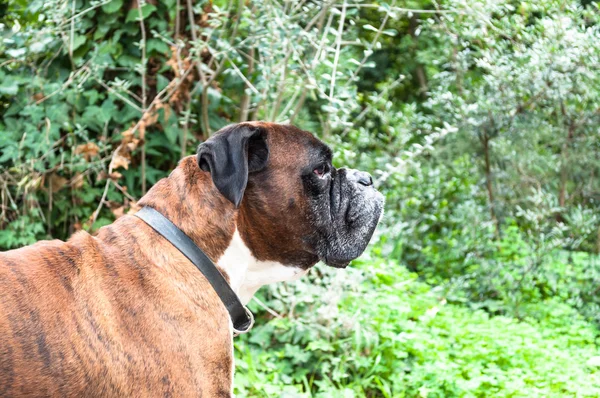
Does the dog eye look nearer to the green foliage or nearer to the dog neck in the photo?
Answer: the dog neck

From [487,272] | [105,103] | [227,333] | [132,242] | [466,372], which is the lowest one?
[487,272]

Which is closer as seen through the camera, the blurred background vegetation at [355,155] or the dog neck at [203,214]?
the dog neck at [203,214]

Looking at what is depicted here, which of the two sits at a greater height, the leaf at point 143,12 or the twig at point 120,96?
the leaf at point 143,12

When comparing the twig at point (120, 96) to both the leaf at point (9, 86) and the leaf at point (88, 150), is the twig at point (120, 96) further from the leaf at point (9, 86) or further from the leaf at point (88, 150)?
the leaf at point (9, 86)

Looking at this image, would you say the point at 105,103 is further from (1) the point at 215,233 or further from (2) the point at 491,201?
(2) the point at 491,201

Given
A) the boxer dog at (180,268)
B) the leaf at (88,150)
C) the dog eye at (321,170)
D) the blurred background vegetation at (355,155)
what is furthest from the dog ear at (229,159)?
the leaf at (88,150)

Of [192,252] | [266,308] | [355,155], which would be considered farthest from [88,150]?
[192,252]

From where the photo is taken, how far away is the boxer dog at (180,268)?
8.33 ft

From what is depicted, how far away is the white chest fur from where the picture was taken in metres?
3.02

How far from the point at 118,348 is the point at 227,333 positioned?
1.31 feet

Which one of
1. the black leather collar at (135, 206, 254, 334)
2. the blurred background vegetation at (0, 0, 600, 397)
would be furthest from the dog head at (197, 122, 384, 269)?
the blurred background vegetation at (0, 0, 600, 397)

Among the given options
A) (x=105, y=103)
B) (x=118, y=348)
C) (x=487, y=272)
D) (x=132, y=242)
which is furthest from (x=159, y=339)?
(x=487, y=272)

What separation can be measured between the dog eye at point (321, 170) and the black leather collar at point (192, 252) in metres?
0.61

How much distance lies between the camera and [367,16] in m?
9.48
